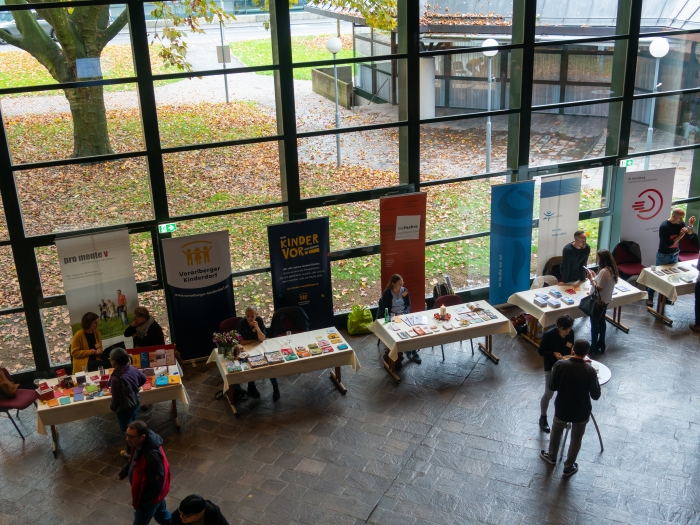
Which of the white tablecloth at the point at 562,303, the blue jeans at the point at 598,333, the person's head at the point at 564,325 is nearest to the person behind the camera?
the person's head at the point at 564,325

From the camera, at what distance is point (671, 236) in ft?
33.9

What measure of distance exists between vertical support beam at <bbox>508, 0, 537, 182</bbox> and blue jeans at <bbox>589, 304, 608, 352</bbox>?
95.8 inches

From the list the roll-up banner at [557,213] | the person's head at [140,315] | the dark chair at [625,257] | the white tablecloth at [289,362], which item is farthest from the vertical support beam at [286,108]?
the dark chair at [625,257]

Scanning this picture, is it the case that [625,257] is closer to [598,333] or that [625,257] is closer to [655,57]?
[598,333]

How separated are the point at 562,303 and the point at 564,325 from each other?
2414 millimetres

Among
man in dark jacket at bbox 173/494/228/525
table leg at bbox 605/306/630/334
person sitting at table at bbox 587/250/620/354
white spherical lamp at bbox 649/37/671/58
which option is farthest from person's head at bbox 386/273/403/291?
white spherical lamp at bbox 649/37/671/58

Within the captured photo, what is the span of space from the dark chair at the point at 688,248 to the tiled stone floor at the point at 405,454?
6.59ft

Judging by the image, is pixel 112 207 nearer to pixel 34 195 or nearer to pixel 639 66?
pixel 34 195

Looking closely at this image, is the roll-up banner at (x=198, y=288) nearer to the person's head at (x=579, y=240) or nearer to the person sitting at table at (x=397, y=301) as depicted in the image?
the person sitting at table at (x=397, y=301)

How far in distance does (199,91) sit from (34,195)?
7.67 ft

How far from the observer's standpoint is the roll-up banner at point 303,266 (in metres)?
9.48

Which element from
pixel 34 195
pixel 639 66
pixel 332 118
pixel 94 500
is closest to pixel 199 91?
pixel 332 118

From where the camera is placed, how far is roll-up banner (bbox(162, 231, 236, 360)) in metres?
9.10

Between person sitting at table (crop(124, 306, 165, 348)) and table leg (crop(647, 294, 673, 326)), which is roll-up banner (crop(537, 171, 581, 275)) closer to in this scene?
table leg (crop(647, 294, 673, 326))
